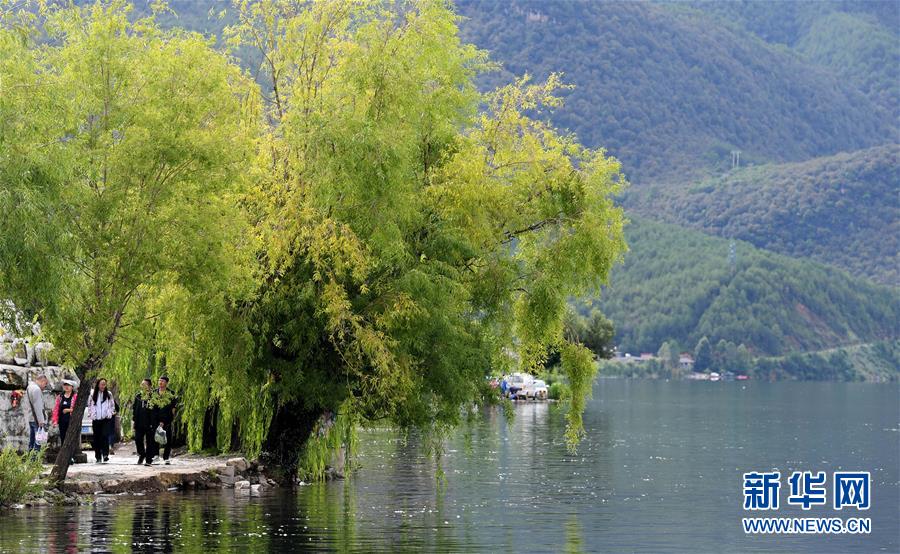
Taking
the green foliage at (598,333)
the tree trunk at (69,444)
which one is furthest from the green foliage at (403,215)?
the green foliage at (598,333)

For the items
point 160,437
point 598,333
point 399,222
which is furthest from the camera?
point 598,333

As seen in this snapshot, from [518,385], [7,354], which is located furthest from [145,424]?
[518,385]

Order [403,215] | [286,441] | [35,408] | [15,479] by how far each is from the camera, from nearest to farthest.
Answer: [15,479] → [403,215] → [35,408] → [286,441]

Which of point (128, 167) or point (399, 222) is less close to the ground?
point (128, 167)

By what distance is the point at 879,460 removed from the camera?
5438cm

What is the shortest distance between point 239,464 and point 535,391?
82.9 m

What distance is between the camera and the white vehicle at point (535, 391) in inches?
4457

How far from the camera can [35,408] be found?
30.6 meters

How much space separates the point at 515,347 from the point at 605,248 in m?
3.12

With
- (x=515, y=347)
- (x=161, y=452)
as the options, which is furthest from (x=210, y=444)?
(x=515, y=347)

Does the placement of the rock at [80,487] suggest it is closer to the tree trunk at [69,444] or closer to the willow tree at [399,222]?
the tree trunk at [69,444]

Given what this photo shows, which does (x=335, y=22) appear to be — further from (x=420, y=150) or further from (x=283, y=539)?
(x=283, y=539)

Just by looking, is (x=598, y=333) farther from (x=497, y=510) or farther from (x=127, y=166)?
(x=127, y=166)

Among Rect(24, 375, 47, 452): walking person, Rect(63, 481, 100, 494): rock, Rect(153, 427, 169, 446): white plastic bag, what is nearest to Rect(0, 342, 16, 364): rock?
Rect(24, 375, 47, 452): walking person
